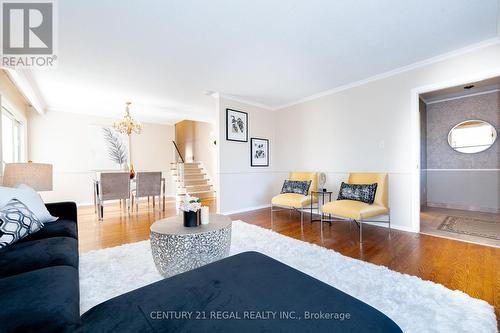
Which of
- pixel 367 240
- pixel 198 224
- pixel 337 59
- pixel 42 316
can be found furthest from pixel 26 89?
pixel 367 240

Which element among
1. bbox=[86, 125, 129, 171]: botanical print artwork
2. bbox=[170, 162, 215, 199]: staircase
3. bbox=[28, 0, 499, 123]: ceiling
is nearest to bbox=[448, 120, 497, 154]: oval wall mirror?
bbox=[28, 0, 499, 123]: ceiling

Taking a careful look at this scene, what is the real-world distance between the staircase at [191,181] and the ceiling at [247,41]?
9.69ft

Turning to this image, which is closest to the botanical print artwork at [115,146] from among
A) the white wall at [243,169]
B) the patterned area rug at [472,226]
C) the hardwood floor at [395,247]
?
the hardwood floor at [395,247]

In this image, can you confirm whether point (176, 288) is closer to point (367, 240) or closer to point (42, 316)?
point (42, 316)

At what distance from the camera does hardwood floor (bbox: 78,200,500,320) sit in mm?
1884

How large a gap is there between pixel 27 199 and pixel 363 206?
354 centimetres

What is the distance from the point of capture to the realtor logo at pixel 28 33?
2021mm

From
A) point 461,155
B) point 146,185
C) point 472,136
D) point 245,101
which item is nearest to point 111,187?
point 146,185

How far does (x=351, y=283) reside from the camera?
1793mm

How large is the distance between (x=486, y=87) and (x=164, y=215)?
22.1 feet

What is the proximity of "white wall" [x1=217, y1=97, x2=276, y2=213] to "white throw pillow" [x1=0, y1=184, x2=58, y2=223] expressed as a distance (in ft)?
8.83

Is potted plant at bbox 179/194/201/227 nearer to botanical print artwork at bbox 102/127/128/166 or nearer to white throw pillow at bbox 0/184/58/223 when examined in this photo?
white throw pillow at bbox 0/184/58/223

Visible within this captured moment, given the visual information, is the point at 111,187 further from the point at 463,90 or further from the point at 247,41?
the point at 463,90

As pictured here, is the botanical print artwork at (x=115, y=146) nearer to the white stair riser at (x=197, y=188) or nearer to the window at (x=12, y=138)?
the window at (x=12, y=138)
